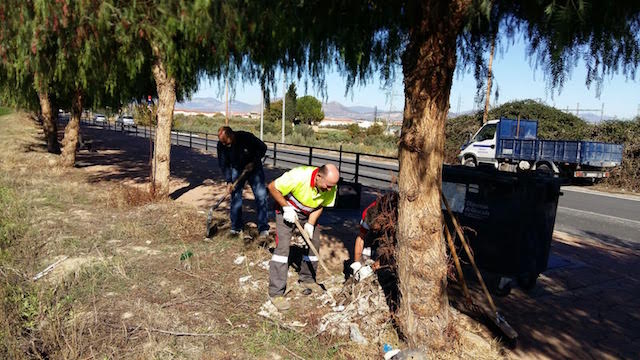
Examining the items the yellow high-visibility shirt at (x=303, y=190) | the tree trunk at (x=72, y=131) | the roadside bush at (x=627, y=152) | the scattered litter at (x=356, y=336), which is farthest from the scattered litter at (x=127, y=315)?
the roadside bush at (x=627, y=152)

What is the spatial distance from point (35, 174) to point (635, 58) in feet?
41.9

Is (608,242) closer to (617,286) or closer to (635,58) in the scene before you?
(617,286)

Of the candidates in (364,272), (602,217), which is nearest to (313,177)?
(364,272)

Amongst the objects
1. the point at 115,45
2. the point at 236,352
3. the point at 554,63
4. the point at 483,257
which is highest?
the point at 115,45

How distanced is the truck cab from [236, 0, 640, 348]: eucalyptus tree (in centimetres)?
1540

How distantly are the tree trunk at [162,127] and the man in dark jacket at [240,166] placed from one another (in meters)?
2.21

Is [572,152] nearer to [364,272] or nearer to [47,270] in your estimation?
[364,272]

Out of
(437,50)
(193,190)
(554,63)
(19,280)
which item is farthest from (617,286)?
(193,190)

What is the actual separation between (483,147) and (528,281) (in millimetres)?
14419

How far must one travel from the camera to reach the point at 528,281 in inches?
190

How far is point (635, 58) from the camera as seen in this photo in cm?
305

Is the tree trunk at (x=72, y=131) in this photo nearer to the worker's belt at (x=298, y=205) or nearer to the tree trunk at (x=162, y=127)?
the tree trunk at (x=162, y=127)

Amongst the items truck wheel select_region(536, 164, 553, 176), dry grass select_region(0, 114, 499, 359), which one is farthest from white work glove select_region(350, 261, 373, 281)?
truck wheel select_region(536, 164, 553, 176)

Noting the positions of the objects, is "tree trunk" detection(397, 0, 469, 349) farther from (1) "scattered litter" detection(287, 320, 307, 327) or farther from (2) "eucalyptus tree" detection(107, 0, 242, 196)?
(2) "eucalyptus tree" detection(107, 0, 242, 196)
